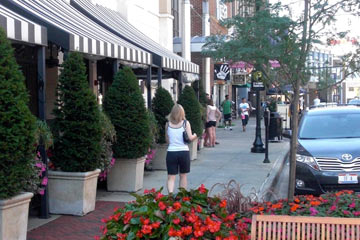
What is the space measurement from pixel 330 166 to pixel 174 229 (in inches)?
214

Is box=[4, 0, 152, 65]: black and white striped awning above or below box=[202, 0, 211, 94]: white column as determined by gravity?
below

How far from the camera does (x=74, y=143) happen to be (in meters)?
7.51

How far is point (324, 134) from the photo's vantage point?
32.8 feet

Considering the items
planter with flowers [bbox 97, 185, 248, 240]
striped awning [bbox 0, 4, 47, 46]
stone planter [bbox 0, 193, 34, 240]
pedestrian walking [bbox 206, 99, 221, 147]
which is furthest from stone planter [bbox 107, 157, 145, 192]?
pedestrian walking [bbox 206, 99, 221, 147]

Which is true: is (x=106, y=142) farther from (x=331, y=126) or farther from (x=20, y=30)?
(x=331, y=126)

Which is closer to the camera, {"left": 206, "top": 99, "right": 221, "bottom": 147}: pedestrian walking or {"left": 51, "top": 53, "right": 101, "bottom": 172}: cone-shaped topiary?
{"left": 51, "top": 53, "right": 101, "bottom": 172}: cone-shaped topiary

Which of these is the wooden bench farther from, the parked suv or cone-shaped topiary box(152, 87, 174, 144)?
cone-shaped topiary box(152, 87, 174, 144)

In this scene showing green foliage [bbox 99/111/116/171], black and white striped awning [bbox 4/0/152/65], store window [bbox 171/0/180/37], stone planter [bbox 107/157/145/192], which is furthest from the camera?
store window [bbox 171/0/180/37]

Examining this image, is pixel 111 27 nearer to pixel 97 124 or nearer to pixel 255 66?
pixel 97 124

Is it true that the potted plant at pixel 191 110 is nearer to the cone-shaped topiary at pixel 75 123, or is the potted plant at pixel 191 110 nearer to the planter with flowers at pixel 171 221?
the cone-shaped topiary at pixel 75 123

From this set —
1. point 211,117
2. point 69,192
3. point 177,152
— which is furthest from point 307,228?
point 211,117

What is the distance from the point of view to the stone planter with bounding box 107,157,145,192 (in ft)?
31.1

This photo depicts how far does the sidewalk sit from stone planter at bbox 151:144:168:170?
0.39 meters

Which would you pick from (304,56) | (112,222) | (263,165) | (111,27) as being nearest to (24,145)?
(112,222)
